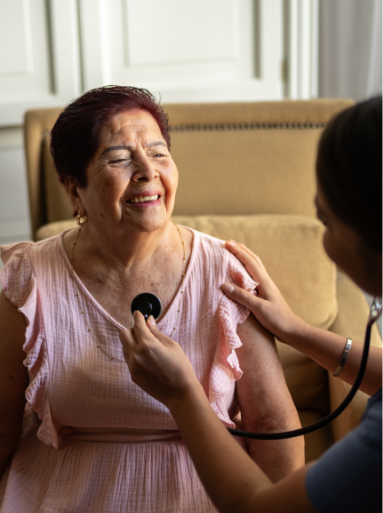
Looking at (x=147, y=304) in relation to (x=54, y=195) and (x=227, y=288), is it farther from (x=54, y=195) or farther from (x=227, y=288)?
(x=54, y=195)

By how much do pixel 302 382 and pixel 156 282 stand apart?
599 millimetres

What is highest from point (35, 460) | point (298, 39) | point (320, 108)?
point (298, 39)

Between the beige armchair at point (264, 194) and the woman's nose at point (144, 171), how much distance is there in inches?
17.7

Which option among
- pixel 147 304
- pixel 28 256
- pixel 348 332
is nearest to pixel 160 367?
pixel 147 304

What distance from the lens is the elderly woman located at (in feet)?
3.91

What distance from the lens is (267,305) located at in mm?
1220

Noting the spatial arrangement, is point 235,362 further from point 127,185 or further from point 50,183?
point 50,183

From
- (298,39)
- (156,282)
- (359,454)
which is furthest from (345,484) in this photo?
(298,39)

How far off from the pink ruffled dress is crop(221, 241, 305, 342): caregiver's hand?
24mm

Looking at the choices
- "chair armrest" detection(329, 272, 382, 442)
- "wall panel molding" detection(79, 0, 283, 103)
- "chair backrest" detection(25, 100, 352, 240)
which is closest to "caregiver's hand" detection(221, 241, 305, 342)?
"chair armrest" detection(329, 272, 382, 442)

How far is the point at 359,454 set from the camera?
67 centimetres

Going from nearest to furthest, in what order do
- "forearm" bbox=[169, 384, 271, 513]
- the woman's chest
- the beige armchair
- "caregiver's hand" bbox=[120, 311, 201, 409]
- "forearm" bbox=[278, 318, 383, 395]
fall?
"forearm" bbox=[169, 384, 271, 513], "caregiver's hand" bbox=[120, 311, 201, 409], "forearm" bbox=[278, 318, 383, 395], the woman's chest, the beige armchair

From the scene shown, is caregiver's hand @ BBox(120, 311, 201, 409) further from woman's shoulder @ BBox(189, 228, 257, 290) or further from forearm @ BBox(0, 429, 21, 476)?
forearm @ BBox(0, 429, 21, 476)

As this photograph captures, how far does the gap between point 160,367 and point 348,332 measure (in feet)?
2.78
